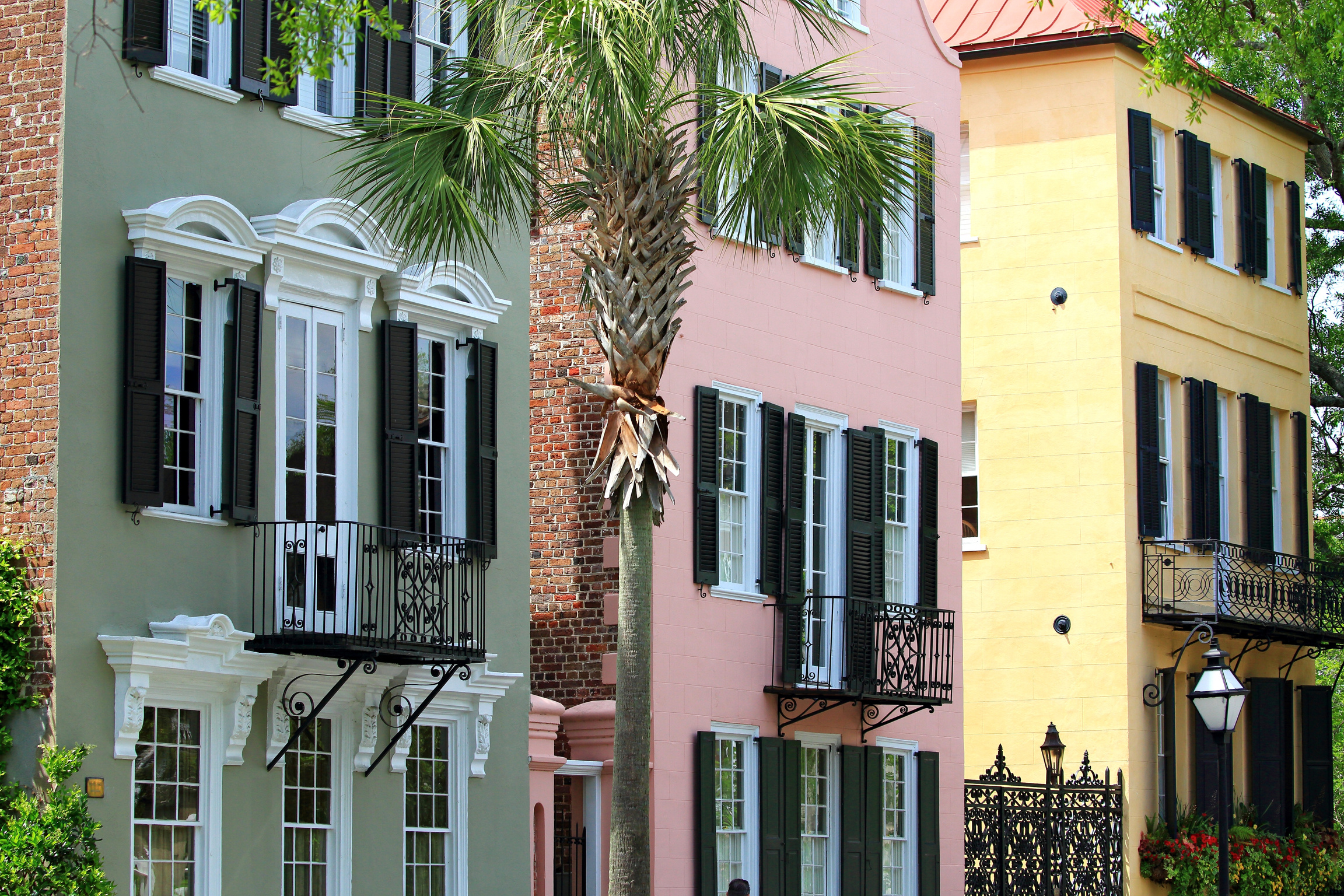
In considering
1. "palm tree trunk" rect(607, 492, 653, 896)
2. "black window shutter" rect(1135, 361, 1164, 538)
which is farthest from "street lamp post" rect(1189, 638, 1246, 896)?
"black window shutter" rect(1135, 361, 1164, 538)

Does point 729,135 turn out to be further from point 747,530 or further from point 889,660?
point 889,660

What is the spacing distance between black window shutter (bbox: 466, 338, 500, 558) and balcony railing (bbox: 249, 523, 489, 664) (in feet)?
1.32

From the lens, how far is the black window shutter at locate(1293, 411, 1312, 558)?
103ft

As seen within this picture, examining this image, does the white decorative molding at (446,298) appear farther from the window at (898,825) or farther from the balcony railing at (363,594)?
the window at (898,825)

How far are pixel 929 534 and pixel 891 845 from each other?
345cm

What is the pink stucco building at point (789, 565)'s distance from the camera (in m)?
20.8

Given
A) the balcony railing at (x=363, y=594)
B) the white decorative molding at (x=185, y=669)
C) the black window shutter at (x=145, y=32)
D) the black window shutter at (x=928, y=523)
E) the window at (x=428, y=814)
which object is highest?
the black window shutter at (x=145, y=32)

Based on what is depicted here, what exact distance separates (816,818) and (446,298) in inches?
295

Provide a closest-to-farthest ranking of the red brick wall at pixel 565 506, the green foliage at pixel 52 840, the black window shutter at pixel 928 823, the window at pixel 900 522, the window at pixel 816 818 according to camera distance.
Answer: the green foliage at pixel 52 840, the red brick wall at pixel 565 506, the window at pixel 816 818, the black window shutter at pixel 928 823, the window at pixel 900 522

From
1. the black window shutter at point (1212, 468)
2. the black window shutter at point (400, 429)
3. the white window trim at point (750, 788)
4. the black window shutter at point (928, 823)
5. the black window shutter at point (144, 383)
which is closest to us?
the black window shutter at point (144, 383)

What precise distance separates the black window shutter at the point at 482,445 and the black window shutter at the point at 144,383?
3.57 metres

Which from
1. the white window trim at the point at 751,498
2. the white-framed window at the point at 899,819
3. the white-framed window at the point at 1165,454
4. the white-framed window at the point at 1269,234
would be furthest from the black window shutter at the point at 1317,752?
the white window trim at the point at 751,498

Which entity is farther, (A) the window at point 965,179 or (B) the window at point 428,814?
(A) the window at point 965,179

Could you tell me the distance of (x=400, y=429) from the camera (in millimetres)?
17703
